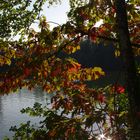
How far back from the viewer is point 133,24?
5.77m

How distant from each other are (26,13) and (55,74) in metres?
1.16

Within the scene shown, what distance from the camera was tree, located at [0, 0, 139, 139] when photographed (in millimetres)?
4695

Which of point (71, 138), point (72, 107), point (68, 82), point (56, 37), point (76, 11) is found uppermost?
point (76, 11)

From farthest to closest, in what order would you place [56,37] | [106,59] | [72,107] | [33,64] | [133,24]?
[106,59], [133,24], [72,107], [56,37], [33,64]

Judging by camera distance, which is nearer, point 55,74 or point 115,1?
point 55,74

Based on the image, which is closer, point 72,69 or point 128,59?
point 72,69

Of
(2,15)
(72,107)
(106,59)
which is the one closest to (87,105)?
(72,107)

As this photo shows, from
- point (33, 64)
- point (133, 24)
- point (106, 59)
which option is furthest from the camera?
point (106, 59)

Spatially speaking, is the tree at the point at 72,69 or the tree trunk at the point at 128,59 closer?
the tree at the point at 72,69

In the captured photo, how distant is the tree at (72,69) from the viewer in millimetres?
4695

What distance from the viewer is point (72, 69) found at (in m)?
4.85

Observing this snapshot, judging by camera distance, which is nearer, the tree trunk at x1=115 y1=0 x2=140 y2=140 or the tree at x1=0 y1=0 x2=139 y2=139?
the tree at x1=0 y1=0 x2=139 y2=139

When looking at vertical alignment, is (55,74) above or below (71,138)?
above

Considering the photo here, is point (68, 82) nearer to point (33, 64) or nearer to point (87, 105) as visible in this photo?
point (87, 105)
